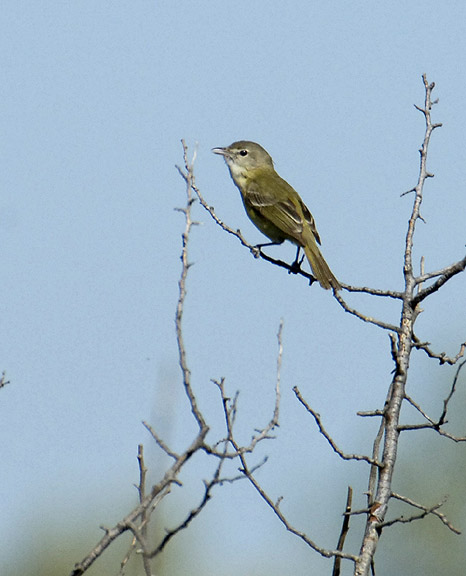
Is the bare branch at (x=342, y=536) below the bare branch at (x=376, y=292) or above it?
below

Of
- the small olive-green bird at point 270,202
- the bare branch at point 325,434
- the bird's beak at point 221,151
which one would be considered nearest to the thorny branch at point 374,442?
the bare branch at point 325,434

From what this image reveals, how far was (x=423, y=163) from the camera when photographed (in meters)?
5.57

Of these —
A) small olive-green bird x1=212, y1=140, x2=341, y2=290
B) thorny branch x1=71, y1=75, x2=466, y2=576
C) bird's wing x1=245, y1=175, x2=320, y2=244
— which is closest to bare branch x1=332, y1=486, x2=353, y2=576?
thorny branch x1=71, y1=75, x2=466, y2=576

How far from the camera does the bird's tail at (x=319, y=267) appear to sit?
24.1 feet

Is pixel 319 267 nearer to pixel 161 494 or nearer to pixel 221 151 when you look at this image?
pixel 221 151

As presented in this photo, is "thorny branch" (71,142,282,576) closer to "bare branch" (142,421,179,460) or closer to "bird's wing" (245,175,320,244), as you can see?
"bare branch" (142,421,179,460)

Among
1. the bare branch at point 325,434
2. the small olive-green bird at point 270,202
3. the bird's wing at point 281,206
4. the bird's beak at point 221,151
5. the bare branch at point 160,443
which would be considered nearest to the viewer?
the bare branch at point 160,443

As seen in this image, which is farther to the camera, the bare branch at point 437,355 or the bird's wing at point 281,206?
the bird's wing at point 281,206

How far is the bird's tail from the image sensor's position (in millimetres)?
7341

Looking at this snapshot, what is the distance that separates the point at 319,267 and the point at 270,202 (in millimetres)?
1926

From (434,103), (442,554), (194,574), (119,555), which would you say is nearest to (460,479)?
(442,554)

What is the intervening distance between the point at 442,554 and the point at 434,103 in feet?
85.4

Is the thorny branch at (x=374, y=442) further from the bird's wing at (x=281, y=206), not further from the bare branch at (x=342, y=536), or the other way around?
the bird's wing at (x=281, y=206)

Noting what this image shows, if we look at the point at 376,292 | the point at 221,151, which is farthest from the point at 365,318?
the point at 221,151
